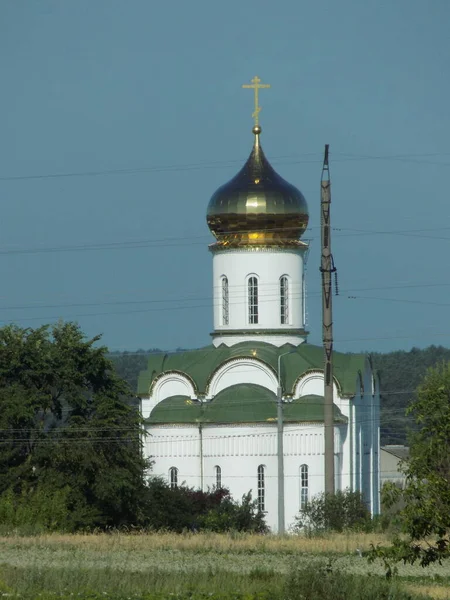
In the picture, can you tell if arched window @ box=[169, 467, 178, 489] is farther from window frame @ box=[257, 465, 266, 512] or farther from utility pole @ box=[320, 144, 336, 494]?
utility pole @ box=[320, 144, 336, 494]

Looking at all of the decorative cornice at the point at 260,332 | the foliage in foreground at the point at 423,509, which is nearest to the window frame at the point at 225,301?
the decorative cornice at the point at 260,332

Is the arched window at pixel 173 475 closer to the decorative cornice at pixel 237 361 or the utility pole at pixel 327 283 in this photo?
the decorative cornice at pixel 237 361

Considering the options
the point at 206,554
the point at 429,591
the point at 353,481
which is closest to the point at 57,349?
the point at 353,481

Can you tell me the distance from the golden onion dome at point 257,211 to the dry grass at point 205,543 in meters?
15.5

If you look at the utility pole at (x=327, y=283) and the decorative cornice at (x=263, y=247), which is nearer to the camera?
the utility pole at (x=327, y=283)

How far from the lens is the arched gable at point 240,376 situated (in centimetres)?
3903

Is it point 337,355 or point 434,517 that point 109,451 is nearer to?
point 337,355

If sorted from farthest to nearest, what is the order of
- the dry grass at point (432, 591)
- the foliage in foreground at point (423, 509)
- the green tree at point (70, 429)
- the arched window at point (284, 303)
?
the arched window at point (284, 303) < the green tree at point (70, 429) < the dry grass at point (432, 591) < the foliage in foreground at point (423, 509)

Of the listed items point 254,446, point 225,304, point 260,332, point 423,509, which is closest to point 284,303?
point 260,332

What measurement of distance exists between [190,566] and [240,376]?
20.0m

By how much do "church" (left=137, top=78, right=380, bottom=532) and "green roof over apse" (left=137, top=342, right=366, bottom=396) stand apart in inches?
1.4

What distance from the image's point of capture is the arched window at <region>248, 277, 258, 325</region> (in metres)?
39.7

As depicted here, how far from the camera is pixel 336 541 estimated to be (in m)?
24.0

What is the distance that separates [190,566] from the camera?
63.2ft
